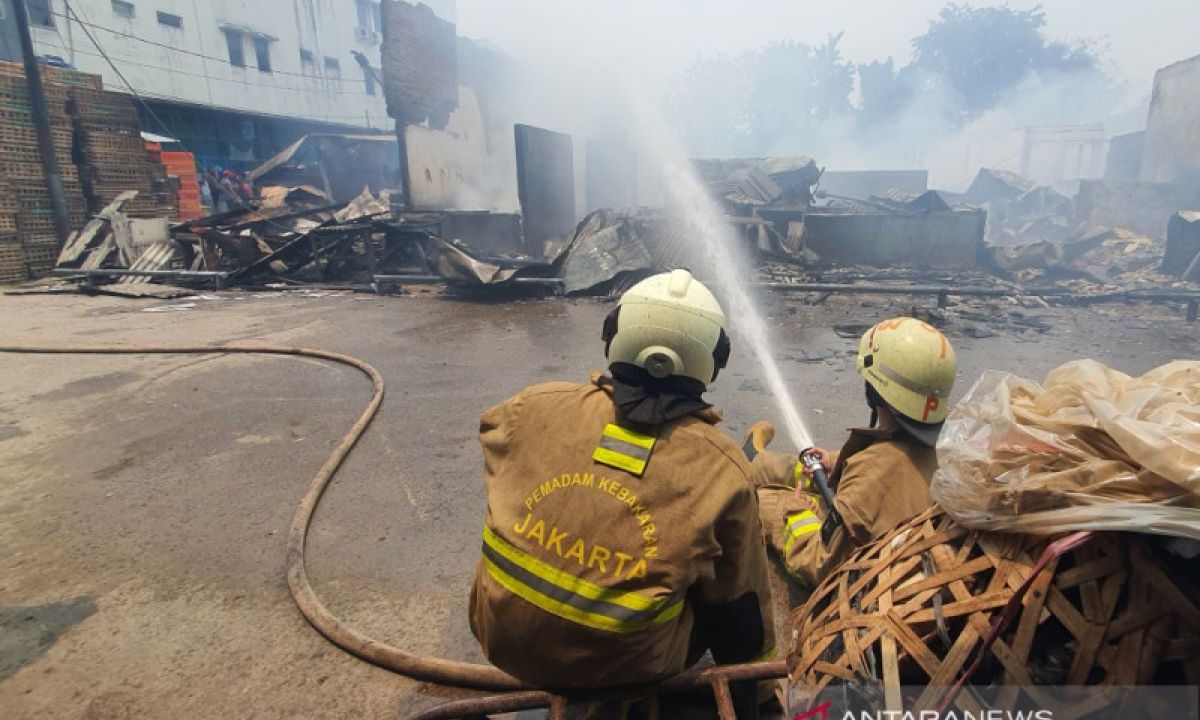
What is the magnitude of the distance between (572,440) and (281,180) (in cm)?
2729

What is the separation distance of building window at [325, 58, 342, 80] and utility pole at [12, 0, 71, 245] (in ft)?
93.3

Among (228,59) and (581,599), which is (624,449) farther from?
(228,59)

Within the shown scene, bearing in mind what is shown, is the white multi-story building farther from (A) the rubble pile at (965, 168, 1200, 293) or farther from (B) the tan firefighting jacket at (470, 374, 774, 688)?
(B) the tan firefighting jacket at (470, 374, 774, 688)

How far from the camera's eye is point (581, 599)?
1.42m

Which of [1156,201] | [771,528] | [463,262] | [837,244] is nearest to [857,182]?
[1156,201]

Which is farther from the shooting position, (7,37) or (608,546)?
(7,37)

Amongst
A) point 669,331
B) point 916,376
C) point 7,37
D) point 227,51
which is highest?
point 227,51

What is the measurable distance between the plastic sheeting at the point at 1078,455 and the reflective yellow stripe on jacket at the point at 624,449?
660mm

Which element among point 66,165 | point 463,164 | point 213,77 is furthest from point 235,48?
point 66,165

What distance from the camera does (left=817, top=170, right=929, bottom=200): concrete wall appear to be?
28.6m

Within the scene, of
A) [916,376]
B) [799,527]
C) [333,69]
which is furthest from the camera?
[333,69]

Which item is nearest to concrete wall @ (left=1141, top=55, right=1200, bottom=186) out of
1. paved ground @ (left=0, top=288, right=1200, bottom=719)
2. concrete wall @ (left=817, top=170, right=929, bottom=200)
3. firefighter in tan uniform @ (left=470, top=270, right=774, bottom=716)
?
concrete wall @ (left=817, top=170, right=929, bottom=200)

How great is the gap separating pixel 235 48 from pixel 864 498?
41225 mm

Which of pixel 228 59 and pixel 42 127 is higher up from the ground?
pixel 228 59
